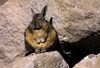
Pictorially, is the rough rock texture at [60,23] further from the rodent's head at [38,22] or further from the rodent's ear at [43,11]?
the rodent's head at [38,22]

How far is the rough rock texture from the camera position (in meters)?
3.96

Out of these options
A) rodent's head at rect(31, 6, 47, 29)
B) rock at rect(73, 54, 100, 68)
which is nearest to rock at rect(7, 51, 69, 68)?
rock at rect(73, 54, 100, 68)

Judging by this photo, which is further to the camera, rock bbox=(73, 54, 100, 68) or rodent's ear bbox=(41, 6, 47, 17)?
rodent's ear bbox=(41, 6, 47, 17)

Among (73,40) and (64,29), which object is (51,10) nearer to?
(64,29)

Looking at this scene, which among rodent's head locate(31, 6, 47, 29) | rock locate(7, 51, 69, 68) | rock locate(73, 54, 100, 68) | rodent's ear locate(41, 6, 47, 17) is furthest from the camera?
rodent's ear locate(41, 6, 47, 17)

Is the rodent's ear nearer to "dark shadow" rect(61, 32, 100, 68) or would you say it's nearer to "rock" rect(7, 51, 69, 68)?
"dark shadow" rect(61, 32, 100, 68)

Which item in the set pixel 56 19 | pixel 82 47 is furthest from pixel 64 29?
pixel 82 47

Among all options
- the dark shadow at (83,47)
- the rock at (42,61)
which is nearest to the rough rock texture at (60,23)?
the dark shadow at (83,47)

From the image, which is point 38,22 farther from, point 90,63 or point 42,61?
point 90,63

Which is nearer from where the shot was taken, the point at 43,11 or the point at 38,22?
the point at 38,22

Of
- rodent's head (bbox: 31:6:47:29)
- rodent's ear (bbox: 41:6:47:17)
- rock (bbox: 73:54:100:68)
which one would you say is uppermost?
rodent's ear (bbox: 41:6:47:17)

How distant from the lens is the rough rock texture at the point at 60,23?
3.96 meters

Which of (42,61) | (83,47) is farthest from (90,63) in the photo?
(42,61)

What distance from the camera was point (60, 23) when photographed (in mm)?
4156
